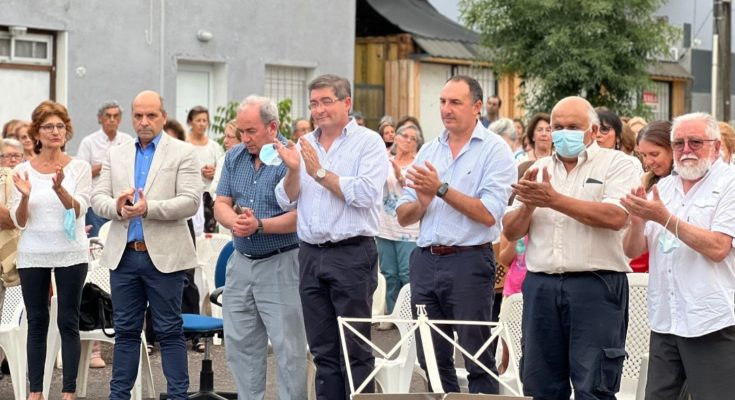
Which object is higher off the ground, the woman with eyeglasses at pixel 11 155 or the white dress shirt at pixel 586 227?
the woman with eyeglasses at pixel 11 155

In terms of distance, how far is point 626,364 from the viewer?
780 cm

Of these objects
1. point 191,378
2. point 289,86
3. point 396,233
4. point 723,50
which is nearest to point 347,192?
point 191,378

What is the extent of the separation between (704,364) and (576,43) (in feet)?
52.3

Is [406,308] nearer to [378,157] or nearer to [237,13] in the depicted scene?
[378,157]

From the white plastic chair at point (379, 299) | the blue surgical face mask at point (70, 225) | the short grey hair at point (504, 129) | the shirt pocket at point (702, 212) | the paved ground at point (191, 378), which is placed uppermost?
the short grey hair at point (504, 129)

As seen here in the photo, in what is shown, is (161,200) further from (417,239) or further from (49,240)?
(417,239)

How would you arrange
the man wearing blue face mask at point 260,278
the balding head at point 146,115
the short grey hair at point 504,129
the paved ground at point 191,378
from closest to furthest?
the man wearing blue face mask at point 260,278
the balding head at point 146,115
the paved ground at point 191,378
the short grey hair at point 504,129

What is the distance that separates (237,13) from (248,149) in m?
11.8

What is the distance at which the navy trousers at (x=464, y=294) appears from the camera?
7.23 m

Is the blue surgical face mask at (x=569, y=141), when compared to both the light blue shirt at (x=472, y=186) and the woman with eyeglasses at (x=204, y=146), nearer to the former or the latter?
the light blue shirt at (x=472, y=186)

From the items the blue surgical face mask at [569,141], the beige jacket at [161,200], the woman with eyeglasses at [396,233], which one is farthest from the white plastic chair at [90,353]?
the blue surgical face mask at [569,141]

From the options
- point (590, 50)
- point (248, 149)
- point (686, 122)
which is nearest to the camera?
point (686, 122)

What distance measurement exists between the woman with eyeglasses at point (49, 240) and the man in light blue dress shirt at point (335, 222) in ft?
6.02

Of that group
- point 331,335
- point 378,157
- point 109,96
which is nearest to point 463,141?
point 378,157
